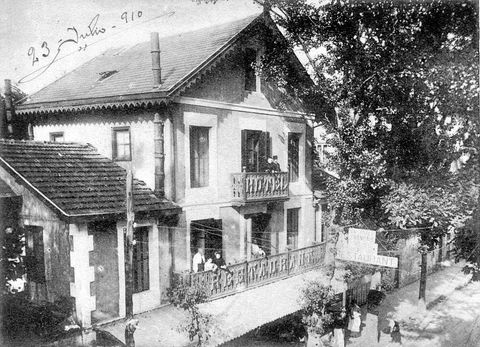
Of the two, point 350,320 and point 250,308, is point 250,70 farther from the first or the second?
point 350,320

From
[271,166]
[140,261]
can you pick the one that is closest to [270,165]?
[271,166]

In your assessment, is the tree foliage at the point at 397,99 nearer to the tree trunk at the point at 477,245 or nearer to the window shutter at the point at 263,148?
the tree trunk at the point at 477,245

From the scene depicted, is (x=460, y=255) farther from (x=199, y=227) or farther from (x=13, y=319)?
(x=13, y=319)

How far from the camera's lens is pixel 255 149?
17.5m

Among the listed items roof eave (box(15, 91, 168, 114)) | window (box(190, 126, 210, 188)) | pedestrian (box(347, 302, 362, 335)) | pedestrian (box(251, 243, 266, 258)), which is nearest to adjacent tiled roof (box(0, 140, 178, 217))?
roof eave (box(15, 91, 168, 114))

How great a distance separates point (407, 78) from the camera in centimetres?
1310

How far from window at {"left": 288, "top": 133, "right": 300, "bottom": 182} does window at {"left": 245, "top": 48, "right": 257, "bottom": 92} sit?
333cm

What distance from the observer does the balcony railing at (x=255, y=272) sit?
43.5 ft

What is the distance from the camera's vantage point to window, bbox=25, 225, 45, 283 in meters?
12.0

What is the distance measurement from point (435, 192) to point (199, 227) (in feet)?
26.3

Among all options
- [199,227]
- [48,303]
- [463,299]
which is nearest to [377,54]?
[199,227]

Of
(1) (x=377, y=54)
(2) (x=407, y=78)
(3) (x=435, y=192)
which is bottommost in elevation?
(3) (x=435, y=192)

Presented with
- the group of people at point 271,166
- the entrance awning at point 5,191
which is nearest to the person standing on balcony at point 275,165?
the group of people at point 271,166

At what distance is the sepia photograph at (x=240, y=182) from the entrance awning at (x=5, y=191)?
6cm
